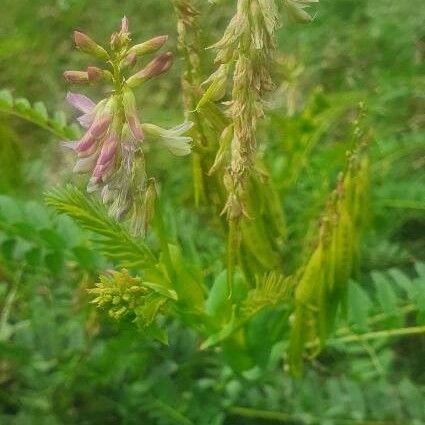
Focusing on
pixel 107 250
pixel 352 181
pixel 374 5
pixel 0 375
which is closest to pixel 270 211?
pixel 352 181

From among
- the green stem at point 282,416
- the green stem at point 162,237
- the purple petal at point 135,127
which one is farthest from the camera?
the green stem at point 282,416

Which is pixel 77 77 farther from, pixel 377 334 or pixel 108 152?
pixel 377 334

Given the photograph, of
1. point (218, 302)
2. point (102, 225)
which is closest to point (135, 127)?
point (102, 225)

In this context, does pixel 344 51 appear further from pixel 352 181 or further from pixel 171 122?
pixel 352 181

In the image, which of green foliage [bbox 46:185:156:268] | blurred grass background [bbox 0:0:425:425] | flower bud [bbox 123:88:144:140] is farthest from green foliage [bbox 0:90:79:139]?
flower bud [bbox 123:88:144:140]

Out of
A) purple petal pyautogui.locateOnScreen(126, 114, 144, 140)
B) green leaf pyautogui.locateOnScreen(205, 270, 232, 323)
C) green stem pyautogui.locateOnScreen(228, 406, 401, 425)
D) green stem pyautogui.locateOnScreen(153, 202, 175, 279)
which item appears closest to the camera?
purple petal pyautogui.locateOnScreen(126, 114, 144, 140)

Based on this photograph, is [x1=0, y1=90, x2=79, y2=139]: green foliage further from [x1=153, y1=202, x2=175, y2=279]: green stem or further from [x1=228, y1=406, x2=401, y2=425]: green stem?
[x1=228, y1=406, x2=401, y2=425]: green stem

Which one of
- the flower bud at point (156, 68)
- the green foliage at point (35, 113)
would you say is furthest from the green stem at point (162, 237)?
the green foliage at point (35, 113)

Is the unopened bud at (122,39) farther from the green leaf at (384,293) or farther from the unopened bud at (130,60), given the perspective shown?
the green leaf at (384,293)
